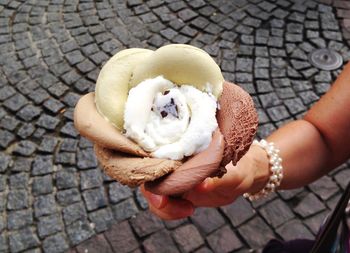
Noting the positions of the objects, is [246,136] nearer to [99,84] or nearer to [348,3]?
[99,84]

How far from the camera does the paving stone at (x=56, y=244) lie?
2949 millimetres

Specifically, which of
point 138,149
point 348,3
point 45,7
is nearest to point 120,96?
point 138,149

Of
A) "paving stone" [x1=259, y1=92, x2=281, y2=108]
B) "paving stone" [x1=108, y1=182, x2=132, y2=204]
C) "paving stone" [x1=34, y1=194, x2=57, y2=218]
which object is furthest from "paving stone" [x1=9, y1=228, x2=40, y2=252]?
"paving stone" [x1=259, y1=92, x2=281, y2=108]

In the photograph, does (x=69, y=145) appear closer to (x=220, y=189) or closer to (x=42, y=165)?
(x=42, y=165)

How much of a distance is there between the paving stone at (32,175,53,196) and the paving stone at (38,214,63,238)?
0.22 m

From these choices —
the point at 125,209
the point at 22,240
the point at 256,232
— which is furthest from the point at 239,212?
the point at 22,240

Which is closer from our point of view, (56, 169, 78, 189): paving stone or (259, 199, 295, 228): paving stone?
(259, 199, 295, 228): paving stone

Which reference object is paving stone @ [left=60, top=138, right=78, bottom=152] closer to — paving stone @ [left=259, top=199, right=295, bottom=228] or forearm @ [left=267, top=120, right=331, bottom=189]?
paving stone @ [left=259, top=199, right=295, bottom=228]

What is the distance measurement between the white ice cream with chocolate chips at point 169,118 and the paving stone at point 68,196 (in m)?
1.89

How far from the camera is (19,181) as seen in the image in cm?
332

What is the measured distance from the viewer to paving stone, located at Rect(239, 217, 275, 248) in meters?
2.99

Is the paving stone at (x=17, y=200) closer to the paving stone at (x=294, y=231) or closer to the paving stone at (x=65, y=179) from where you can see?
the paving stone at (x=65, y=179)

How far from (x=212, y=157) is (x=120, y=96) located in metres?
0.41

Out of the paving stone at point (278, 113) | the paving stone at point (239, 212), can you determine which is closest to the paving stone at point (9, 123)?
the paving stone at point (239, 212)
